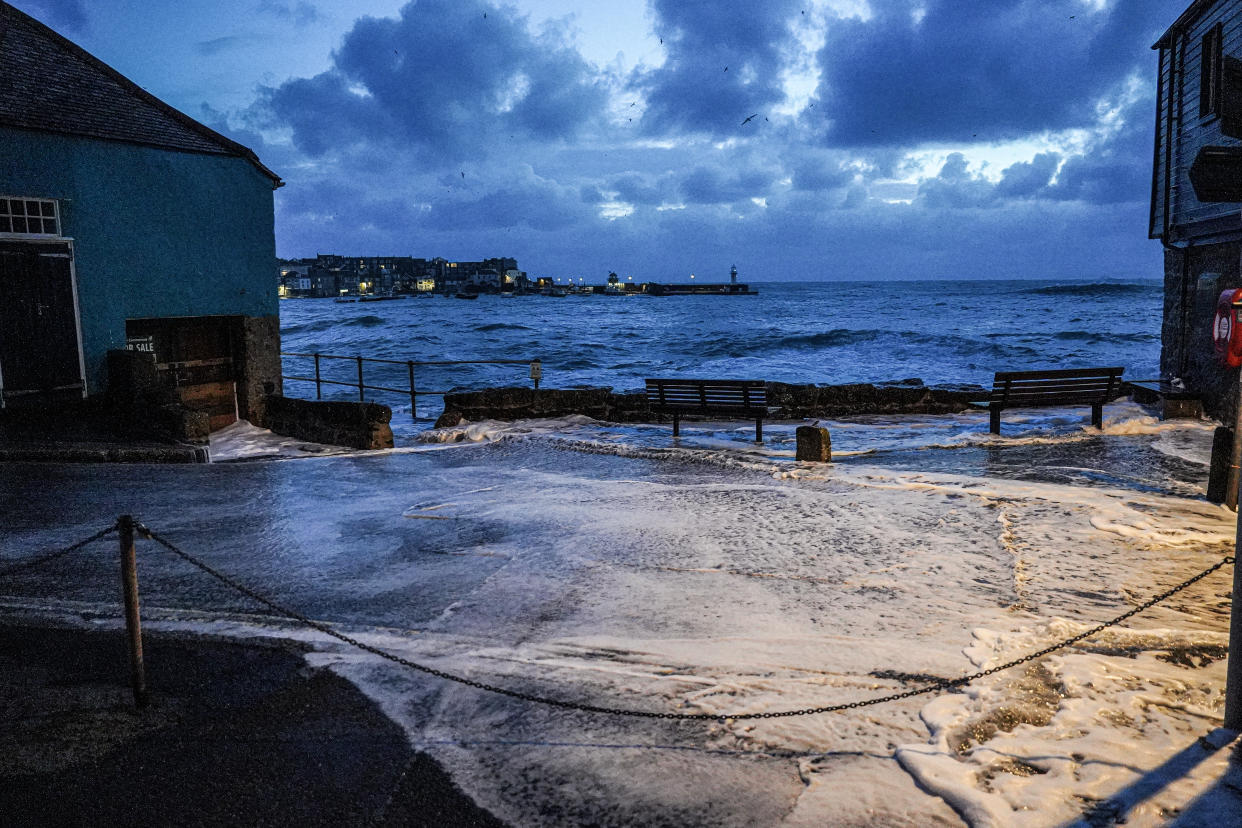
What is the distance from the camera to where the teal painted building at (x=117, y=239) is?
12758 millimetres

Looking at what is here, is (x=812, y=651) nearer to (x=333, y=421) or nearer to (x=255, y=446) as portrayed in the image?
(x=333, y=421)

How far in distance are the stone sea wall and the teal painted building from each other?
14.3ft

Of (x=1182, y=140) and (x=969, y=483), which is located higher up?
(x=1182, y=140)

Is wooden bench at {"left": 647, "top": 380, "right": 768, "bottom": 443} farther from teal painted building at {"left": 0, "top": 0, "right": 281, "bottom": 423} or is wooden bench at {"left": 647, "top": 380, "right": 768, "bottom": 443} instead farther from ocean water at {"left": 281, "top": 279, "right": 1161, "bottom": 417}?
ocean water at {"left": 281, "top": 279, "right": 1161, "bottom": 417}

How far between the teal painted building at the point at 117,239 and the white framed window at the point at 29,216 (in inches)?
0.7

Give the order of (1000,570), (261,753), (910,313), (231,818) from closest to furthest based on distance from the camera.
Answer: (231,818) < (261,753) < (1000,570) < (910,313)

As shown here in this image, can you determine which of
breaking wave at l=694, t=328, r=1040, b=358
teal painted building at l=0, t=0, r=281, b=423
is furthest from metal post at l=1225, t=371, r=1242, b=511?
breaking wave at l=694, t=328, r=1040, b=358

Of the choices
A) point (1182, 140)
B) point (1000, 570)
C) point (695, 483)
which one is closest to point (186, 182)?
point (695, 483)

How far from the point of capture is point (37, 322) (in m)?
12.9

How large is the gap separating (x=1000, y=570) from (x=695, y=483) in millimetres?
4191

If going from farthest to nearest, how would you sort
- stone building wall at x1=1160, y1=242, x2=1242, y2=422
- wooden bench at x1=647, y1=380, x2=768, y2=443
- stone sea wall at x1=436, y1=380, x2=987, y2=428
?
stone sea wall at x1=436, y1=380, x2=987, y2=428
stone building wall at x1=1160, y1=242, x2=1242, y2=422
wooden bench at x1=647, y1=380, x2=768, y2=443

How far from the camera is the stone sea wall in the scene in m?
16.6

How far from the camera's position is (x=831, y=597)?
5.90 meters

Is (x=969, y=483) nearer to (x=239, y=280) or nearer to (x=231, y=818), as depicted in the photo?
(x=231, y=818)
